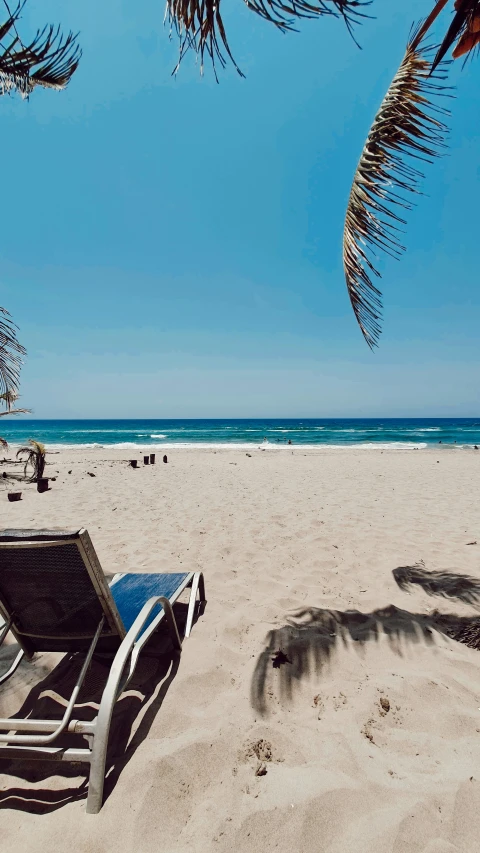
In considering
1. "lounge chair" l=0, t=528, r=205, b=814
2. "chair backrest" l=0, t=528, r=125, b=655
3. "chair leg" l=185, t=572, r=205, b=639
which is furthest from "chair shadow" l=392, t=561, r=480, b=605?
"chair backrest" l=0, t=528, r=125, b=655

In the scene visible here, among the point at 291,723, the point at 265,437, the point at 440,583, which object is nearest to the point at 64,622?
the point at 291,723

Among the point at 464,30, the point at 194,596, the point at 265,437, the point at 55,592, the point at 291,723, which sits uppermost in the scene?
the point at 464,30

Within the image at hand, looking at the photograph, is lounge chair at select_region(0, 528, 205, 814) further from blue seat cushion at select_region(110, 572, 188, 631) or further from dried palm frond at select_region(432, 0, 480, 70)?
dried palm frond at select_region(432, 0, 480, 70)

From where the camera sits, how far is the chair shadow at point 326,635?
2.53m

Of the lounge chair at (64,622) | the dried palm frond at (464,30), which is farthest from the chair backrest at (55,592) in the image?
the dried palm frond at (464,30)

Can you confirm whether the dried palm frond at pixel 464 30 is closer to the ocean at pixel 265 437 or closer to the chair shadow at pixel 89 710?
the chair shadow at pixel 89 710

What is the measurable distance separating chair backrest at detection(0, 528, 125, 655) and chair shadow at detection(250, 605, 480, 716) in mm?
1070

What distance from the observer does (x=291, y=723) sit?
2154 millimetres

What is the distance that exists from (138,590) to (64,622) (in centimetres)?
103

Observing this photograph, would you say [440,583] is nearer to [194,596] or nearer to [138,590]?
[194,596]

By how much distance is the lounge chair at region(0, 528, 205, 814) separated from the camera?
70.1 inches

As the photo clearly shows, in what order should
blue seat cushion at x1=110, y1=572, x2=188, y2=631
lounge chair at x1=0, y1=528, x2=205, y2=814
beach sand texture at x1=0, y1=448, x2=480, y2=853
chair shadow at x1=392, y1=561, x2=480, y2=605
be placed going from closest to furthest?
beach sand texture at x1=0, y1=448, x2=480, y2=853
lounge chair at x1=0, y1=528, x2=205, y2=814
blue seat cushion at x1=110, y1=572, x2=188, y2=631
chair shadow at x1=392, y1=561, x2=480, y2=605

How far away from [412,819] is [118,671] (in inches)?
56.6

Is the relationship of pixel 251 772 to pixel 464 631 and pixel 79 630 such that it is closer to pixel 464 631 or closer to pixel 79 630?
pixel 79 630
